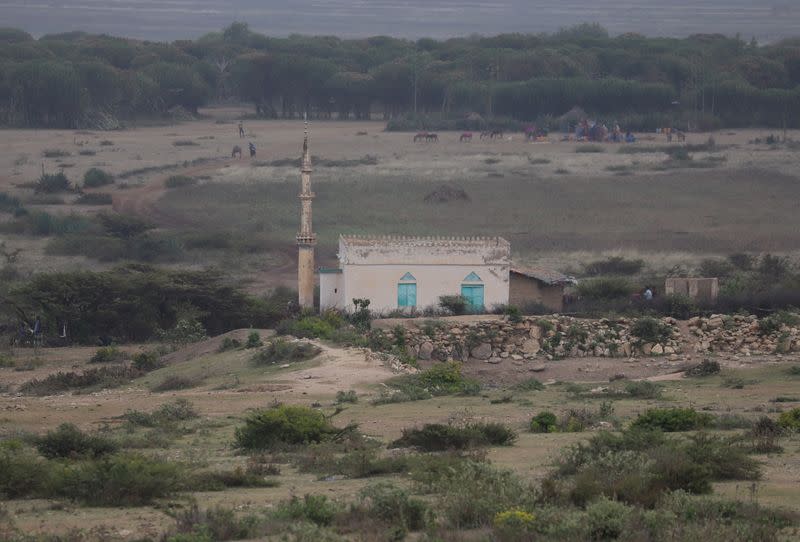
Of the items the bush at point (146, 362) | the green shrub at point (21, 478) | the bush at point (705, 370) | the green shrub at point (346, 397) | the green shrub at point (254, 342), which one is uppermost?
the green shrub at point (21, 478)

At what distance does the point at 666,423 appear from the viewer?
20.2 meters

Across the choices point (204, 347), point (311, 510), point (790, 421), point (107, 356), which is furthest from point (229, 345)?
point (311, 510)

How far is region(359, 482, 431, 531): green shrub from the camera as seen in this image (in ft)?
44.5

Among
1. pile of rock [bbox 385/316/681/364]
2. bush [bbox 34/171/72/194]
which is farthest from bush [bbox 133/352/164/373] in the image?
bush [bbox 34/171/72/194]

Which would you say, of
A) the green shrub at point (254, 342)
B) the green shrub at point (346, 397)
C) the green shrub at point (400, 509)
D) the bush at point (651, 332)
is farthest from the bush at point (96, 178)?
the green shrub at point (400, 509)

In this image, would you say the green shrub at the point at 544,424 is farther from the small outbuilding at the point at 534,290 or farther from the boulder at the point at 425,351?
the small outbuilding at the point at 534,290

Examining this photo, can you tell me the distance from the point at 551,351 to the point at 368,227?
2058 cm

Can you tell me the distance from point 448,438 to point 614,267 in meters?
26.8

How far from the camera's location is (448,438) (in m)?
18.4

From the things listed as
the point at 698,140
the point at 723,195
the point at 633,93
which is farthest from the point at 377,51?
the point at 723,195

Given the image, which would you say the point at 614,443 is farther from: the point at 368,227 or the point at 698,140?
the point at 698,140

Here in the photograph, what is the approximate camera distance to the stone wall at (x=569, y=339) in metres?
32.1

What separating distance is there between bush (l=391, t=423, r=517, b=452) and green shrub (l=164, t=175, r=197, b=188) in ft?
145

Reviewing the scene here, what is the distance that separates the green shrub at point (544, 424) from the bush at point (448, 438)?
73.6 inches
